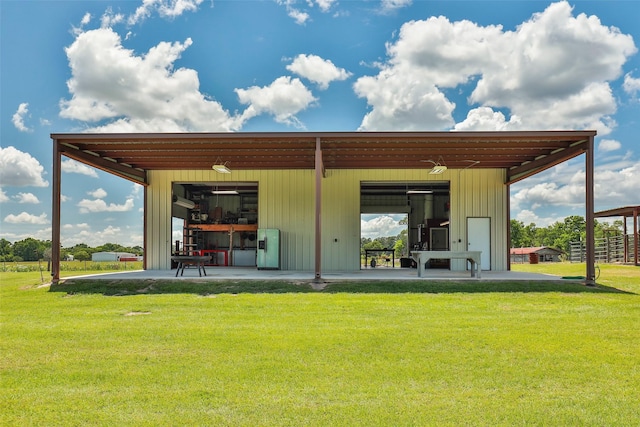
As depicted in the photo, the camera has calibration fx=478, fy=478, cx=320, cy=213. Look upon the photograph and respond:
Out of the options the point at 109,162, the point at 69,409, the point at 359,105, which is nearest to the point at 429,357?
the point at 69,409

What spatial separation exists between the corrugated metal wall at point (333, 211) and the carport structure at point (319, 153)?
26 centimetres

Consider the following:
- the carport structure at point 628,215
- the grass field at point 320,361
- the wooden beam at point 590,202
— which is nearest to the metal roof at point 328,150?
the wooden beam at point 590,202

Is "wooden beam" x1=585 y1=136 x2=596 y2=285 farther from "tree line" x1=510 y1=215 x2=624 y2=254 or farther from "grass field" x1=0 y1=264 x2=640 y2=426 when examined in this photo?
"tree line" x1=510 y1=215 x2=624 y2=254

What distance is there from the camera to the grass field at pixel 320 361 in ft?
12.9

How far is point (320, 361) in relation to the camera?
5266 millimetres

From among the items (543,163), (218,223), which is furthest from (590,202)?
(218,223)

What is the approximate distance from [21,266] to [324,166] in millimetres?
12504

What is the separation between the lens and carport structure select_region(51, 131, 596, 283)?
11477 millimetres

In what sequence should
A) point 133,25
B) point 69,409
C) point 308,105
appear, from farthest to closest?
point 308,105
point 133,25
point 69,409

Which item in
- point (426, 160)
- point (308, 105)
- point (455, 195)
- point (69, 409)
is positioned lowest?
point (69, 409)

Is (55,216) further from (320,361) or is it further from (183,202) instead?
(320,361)

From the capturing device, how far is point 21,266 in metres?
18.3

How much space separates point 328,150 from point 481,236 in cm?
619

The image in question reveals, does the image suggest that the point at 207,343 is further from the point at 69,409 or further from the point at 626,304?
the point at 626,304
